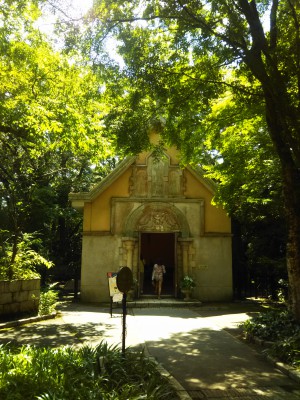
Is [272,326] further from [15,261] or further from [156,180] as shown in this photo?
[156,180]

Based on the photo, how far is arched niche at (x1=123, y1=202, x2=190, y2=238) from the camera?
55.7ft

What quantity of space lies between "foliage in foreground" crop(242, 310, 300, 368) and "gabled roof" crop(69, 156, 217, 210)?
859 cm

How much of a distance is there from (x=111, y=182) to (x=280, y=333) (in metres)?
10.9

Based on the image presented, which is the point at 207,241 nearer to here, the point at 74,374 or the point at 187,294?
the point at 187,294

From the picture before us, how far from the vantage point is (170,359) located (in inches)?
282

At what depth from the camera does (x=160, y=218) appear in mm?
17156

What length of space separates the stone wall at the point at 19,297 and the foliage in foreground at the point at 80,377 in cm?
492

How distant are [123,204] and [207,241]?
4.38 meters

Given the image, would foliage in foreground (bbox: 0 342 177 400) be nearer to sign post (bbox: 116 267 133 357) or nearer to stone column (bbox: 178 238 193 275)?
sign post (bbox: 116 267 133 357)

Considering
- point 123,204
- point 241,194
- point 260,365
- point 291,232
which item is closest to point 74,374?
point 260,365

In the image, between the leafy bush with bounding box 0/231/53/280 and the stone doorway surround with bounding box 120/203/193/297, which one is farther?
the stone doorway surround with bounding box 120/203/193/297

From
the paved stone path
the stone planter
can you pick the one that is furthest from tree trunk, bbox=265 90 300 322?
the stone planter

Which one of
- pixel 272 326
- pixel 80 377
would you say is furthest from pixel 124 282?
pixel 272 326

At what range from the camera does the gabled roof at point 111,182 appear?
1694 centimetres
